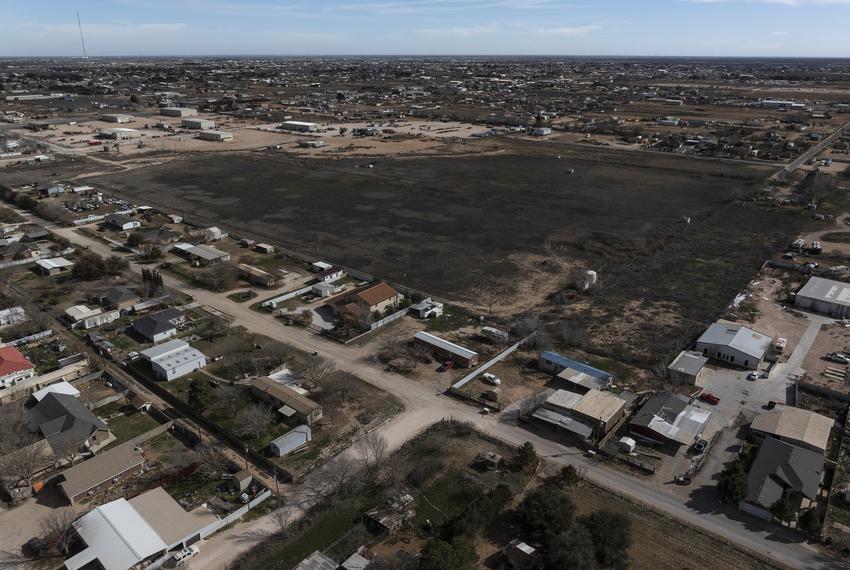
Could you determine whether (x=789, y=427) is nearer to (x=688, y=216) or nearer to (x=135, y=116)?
(x=688, y=216)

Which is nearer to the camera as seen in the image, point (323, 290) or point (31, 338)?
point (31, 338)

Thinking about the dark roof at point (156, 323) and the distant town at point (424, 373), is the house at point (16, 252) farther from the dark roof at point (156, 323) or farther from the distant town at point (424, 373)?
the dark roof at point (156, 323)

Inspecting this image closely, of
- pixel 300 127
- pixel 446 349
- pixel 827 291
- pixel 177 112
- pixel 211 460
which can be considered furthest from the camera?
pixel 177 112

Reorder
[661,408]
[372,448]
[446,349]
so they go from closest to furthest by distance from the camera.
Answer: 1. [372,448]
2. [661,408]
3. [446,349]

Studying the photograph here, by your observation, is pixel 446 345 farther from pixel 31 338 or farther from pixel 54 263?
pixel 54 263

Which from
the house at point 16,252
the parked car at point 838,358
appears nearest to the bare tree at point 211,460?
the house at point 16,252

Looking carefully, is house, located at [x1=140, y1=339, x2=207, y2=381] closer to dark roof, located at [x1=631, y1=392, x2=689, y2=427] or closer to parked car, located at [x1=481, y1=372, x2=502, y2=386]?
parked car, located at [x1=481, y1=372, x2=502, y2=386]

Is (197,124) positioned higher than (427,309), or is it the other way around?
(197,124)

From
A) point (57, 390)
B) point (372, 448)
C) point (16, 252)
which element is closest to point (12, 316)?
point (57, 390)
